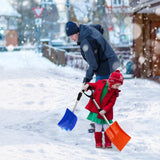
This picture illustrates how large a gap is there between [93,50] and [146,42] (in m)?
7.01

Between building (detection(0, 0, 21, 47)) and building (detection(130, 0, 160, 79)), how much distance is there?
3105 centimetres

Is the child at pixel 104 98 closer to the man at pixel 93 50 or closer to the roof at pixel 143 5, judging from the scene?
the man at pixel 93 50

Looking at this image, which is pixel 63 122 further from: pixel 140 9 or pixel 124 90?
pixel 140 9

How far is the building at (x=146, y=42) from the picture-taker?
1042 centimetres

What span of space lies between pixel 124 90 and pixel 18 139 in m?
4.83

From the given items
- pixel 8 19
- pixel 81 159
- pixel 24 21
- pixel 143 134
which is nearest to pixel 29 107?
pixel 143 134

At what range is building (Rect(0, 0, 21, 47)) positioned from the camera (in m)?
39.4

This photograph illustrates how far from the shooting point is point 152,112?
576 cm

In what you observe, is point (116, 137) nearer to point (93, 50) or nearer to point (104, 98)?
point (104, 98)

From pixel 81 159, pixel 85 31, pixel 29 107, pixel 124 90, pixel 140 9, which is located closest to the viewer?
pixel 81 159

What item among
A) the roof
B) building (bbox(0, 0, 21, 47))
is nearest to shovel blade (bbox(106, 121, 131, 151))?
the roof

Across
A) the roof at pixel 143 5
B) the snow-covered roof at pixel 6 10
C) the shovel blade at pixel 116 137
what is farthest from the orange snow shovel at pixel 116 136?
the snow-covered roof at pixel 6 10

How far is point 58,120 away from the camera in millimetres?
5457

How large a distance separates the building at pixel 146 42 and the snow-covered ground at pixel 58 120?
1498 mm
